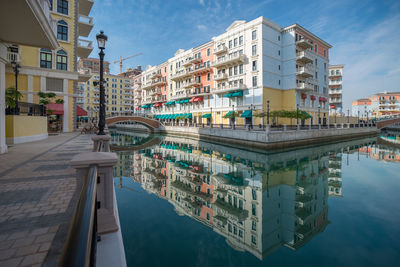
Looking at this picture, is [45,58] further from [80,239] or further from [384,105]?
[384,105]

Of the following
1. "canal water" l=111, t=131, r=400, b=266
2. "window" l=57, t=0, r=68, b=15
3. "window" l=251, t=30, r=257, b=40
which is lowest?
"canal water" l=111, t=131, r=400, b=266

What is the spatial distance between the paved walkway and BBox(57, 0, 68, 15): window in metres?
25.0

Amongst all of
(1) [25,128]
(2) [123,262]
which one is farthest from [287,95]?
(2) [123,262]

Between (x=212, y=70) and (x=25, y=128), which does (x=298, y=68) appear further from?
(x=25, y=128)

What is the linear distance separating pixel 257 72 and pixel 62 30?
91.7ft

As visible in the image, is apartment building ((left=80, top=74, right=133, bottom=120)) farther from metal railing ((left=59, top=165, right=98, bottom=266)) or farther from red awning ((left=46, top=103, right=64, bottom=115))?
metal railing ((left=59, top=165, right=98, bottom=266))

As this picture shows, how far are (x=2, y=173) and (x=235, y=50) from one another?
37.2 metres

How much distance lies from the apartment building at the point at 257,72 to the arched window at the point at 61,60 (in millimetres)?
23677

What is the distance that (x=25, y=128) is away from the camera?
49.5 ft

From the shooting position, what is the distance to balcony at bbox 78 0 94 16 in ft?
94.7

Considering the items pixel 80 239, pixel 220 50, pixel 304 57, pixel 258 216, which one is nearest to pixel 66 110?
pixel 258 216

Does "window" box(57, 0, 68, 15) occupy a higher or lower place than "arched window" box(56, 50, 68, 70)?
higher

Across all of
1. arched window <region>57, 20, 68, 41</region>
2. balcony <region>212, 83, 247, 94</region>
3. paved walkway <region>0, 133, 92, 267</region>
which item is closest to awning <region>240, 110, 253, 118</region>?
balcony <region>212, 83, 247, 94</region>

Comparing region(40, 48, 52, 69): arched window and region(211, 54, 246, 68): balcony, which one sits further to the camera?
region(211, 54, 246, 68): balcony
